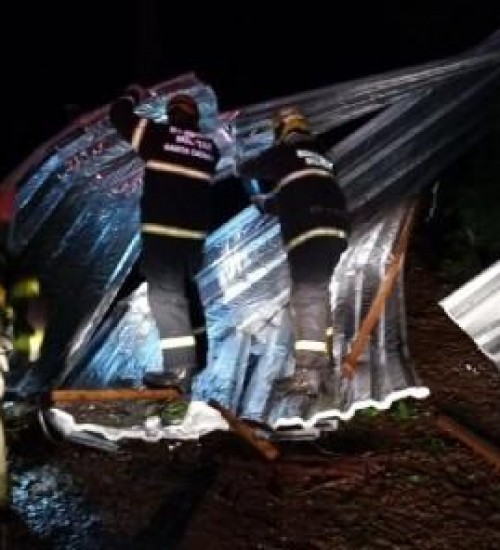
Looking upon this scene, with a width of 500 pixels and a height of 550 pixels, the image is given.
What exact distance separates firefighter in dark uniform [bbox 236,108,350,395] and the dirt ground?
17.7 inches

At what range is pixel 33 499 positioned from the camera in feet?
15.0

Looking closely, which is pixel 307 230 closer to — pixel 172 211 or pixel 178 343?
pixel 172 211

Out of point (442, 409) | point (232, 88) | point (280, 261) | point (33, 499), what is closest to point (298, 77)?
point (232, 88)

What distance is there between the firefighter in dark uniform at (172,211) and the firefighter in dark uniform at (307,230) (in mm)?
400

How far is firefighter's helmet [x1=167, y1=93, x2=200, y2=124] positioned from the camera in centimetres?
534

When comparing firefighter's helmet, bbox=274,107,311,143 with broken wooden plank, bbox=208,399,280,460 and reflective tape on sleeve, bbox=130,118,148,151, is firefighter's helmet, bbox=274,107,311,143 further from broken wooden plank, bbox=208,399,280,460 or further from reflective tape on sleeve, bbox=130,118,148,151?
broken wooden plank, bbox=208,399,280,460

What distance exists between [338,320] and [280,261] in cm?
50

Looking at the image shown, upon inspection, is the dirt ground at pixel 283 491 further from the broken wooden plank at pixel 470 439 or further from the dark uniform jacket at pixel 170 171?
the dark uniform jacket at pixel 170 171

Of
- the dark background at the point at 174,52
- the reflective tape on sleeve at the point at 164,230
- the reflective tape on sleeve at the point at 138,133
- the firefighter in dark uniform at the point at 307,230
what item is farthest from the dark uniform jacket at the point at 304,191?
the dark background at the point at 174,52

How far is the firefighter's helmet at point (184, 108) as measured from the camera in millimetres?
5340

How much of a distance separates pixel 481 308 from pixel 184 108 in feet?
6.35

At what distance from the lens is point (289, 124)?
17.8ft

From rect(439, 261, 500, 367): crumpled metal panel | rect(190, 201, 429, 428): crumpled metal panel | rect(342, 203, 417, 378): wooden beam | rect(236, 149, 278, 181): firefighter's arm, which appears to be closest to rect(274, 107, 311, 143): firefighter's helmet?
rect(236, 149, 278, 181): firefighter's arm

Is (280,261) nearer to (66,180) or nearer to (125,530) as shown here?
(66,180)
